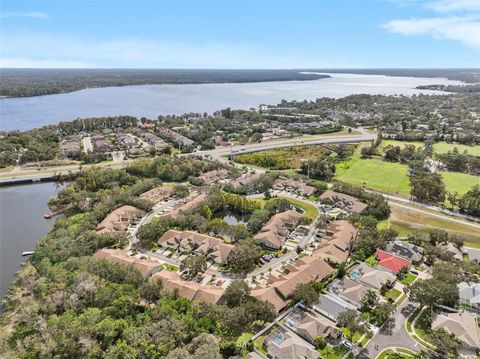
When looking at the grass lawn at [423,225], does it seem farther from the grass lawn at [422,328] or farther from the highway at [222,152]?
the highway at [222,152]

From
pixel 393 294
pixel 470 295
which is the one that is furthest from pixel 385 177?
pixel 393 294

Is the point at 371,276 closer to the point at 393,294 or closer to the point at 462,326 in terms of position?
the point at 393,294

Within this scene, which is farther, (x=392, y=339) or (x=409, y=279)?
(x=409, y=279)

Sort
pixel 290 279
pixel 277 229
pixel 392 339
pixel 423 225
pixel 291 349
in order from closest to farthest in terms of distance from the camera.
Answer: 1. pixel 291 349
2. pixel 392 339
3. pixel 290 279
4. pixel 277 229
5. pixel 423 225

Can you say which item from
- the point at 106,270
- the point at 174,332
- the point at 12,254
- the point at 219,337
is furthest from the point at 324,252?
the point at 12,254

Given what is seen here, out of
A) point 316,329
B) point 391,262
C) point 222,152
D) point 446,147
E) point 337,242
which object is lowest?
point 316,329

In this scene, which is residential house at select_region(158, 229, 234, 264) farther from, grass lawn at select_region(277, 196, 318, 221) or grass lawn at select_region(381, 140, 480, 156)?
grass lawn at select_region(381, 140, 480, 156)

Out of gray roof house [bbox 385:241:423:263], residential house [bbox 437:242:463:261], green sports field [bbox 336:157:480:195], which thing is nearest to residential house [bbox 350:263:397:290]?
gray roof house [bbox 385:241:423:263]
